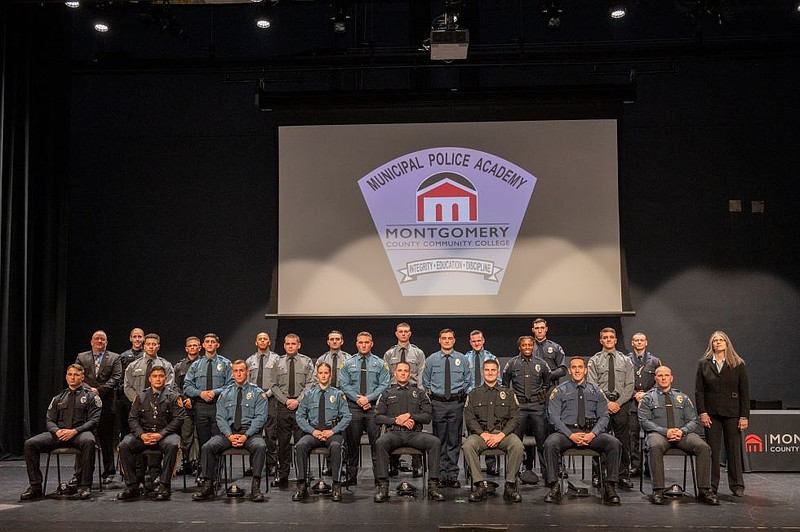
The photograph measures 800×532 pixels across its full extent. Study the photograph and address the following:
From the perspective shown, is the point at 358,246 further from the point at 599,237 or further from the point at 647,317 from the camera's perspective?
the point at 647,317

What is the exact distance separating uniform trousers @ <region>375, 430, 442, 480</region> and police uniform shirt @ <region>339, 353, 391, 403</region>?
740 millimetres

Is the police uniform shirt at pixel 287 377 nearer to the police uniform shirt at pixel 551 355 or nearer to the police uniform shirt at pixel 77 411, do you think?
the police uniform shirt at pixel 77 411

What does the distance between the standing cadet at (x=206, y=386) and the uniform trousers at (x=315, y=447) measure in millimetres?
1121

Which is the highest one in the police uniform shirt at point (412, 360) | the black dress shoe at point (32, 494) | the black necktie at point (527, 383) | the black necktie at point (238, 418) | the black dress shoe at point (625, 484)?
the police uniform shirt at point (412, 360)

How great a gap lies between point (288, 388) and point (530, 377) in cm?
237

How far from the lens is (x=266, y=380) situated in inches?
309

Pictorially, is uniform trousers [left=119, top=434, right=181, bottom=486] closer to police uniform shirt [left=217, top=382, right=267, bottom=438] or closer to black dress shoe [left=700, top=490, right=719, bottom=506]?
police uniform shirt [left=217, top=382, right=267, bottom=438]

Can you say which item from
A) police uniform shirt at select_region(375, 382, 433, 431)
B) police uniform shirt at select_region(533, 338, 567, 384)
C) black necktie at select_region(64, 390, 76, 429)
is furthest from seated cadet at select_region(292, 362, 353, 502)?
police uniform shirt at select_region(533, 338, 567, 384)

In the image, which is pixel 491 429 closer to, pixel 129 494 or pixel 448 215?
pixel 129 494

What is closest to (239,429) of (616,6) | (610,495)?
(610,495)

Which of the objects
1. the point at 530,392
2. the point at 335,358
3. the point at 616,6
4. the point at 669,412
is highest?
the point at 616,6

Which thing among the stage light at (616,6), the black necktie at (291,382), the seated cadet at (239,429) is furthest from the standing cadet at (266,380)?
the stage light at (616,6)

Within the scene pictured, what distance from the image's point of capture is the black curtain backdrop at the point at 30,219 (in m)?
8.87

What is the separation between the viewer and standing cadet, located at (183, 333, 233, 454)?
7.48m
